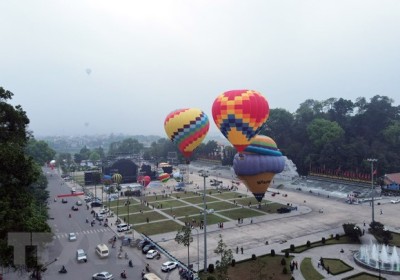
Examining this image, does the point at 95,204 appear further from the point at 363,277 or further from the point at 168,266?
the point at 363,277

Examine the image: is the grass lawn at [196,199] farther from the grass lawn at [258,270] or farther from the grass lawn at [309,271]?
the grass lawn at [309,271]

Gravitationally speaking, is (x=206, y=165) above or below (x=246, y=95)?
below

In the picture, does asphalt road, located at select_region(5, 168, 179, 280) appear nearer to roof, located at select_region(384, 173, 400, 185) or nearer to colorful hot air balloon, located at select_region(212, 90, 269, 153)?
colorful hot air balloon, located at select_region(212, 90, 269, 153)

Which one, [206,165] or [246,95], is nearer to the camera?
[246,95]

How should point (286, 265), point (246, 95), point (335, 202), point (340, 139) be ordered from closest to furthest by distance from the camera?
point (286, 265) → point (246, 95) → point (335, 202) → point (340, 139)

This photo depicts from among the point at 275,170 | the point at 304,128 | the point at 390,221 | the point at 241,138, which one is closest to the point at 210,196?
the point at 275,170

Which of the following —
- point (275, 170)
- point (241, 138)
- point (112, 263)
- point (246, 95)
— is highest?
point (246, 95)

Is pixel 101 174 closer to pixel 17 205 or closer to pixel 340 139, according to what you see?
pixel 340 139
